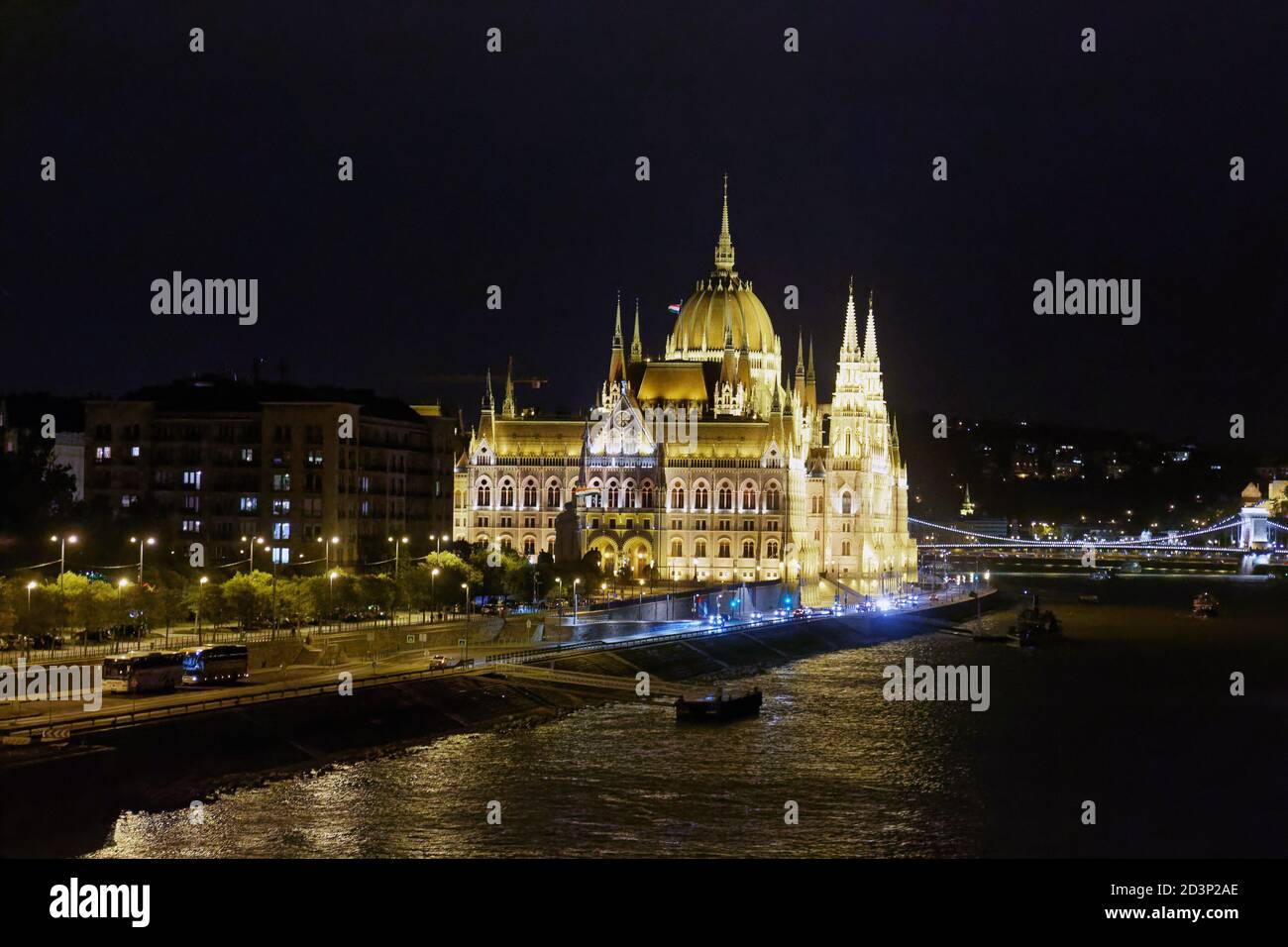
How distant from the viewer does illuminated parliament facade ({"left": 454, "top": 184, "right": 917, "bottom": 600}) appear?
129m

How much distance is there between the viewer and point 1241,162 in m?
54.5

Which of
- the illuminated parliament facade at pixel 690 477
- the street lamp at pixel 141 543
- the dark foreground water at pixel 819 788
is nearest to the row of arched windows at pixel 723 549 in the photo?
the illuminated parliament facade at pixel 690 477

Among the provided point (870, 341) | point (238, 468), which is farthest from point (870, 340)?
point (238, 468)

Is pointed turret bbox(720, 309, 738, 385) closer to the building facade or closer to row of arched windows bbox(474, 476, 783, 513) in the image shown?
row of arched windows bbox(474, 476, 783, 513)

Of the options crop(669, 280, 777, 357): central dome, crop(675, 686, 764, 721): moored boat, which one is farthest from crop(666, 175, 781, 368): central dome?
crop(675, 686, 764, 721): moored boat

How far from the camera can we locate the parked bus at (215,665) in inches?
2475

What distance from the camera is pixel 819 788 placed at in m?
58.2

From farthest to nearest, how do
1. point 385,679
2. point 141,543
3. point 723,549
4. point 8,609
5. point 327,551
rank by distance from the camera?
point 723,549, point 327,551, point 141,543, point 8,609, point 385,679

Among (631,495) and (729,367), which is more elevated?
(729,367)

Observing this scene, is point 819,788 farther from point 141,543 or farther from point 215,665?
point 141,543

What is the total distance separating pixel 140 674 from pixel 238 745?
7.17 metres

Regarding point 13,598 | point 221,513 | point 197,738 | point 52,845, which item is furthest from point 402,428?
point 52,845
